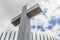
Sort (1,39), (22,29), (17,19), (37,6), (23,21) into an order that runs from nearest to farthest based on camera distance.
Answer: (22,29) → (23,21) → (37,6) → (17,19) → (1,39)

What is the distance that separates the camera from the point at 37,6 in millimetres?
1899

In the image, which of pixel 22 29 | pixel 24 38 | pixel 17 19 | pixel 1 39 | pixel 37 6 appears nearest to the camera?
pixel 24 38

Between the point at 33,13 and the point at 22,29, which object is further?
the point at 33,13

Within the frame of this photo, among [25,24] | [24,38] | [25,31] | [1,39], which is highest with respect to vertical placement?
[1,39]

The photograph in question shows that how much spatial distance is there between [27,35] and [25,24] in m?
0.19

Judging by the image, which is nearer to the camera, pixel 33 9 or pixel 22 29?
pixel 22 29

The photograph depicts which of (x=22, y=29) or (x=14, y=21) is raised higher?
(x=14, y=21)

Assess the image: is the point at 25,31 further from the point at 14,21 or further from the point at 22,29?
the point at 14,21

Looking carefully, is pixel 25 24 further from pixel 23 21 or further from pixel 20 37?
pixel 20 37

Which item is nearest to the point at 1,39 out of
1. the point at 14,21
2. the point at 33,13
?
the point at 14,21

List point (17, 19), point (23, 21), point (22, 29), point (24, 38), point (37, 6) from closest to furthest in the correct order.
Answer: point (24, 38), point (22, 29), point (23, 21), point (37, 6), point (17, 19)

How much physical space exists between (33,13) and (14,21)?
17.8 inches

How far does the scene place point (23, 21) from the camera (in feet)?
5.67

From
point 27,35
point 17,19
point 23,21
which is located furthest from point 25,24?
point 17,19
